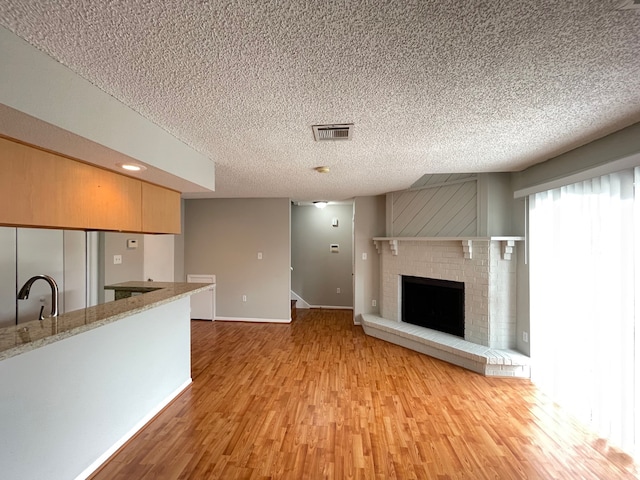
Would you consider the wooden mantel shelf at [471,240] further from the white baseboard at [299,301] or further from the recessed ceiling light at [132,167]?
the recessed ceiling light at [132,167]

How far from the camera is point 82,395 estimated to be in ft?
5.75

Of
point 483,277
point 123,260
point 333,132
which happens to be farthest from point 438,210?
point 123,260

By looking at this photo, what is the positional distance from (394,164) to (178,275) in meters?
4.52

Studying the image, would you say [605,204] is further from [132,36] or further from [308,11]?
[132,36]

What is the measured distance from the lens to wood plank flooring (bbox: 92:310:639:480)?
1828 millimetres

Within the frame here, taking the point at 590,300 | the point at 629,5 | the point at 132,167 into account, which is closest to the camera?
the point at 629,5

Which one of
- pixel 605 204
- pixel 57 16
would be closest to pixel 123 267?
pixel 57 16

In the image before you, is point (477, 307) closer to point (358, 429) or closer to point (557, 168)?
point (557, 168)

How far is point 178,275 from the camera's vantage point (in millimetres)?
5379

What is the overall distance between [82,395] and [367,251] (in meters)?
4.12

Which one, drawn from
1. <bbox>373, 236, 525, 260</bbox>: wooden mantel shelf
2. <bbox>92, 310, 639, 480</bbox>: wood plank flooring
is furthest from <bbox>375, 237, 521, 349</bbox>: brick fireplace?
<bbox>92, 310, 639, 480</bbox>: wood plank flooring

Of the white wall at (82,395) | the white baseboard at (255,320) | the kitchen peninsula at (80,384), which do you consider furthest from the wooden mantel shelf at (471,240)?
the white wall at (82,395)

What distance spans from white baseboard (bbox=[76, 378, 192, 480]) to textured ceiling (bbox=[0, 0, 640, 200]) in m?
2.23

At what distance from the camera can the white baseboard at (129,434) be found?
1763 millimetres
